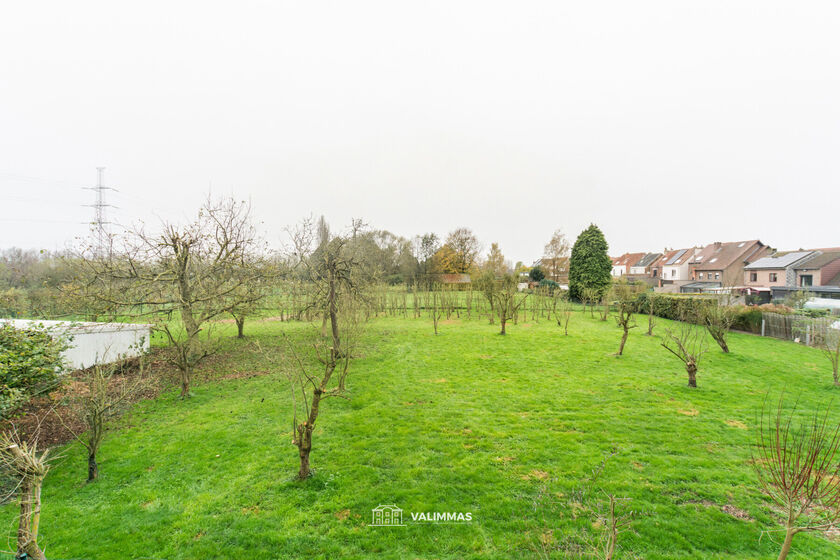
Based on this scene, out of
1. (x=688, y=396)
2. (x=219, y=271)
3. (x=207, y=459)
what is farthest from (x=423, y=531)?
(x=219, y=271)

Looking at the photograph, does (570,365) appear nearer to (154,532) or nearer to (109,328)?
(154,532)

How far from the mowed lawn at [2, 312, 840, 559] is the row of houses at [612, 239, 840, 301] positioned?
2125cm

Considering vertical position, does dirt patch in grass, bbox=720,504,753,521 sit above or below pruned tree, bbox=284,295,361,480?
below

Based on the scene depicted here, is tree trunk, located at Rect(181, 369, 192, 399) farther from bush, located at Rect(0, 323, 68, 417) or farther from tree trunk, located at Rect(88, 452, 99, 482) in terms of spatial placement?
tree trunk, located at Rect(88, 452, 99, 482)

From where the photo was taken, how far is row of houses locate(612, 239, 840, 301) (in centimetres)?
2827

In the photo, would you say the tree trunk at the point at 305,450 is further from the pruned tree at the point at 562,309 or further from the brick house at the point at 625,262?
the brick house at the point at 625,262

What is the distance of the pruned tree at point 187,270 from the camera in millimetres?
8914

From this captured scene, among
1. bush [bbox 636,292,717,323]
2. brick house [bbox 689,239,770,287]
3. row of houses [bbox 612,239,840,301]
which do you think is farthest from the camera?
brick house [bbox 689,239,770,287]

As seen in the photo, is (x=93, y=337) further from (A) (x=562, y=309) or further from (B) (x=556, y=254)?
(B) (x=556, y=254)

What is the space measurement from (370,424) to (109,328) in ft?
30.1

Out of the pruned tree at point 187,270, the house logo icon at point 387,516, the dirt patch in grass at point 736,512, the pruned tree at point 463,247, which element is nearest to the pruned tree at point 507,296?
the pruned tree at point 187,270

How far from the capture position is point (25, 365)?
6.09 m

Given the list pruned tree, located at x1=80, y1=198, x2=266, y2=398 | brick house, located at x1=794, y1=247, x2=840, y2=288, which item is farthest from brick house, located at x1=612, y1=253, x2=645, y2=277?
pruned tree, located at x1=80, y1=198, x2=266, y2=398

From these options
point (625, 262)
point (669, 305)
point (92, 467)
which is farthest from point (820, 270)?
point (92, 467)
